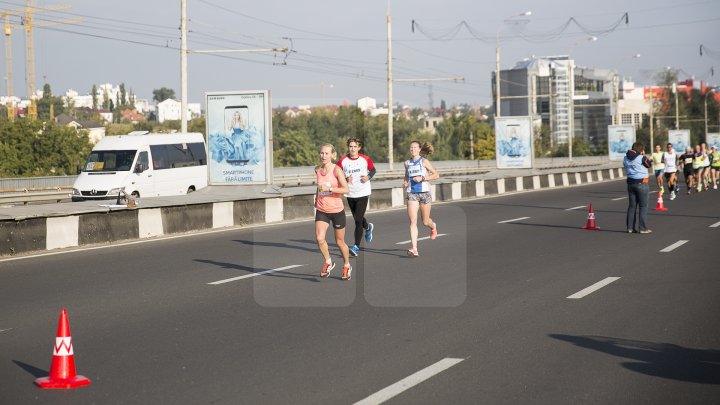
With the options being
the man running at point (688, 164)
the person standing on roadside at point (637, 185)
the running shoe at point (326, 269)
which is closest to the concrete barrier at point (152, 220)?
the running shoe at point (326, 269)

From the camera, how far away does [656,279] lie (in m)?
12.8

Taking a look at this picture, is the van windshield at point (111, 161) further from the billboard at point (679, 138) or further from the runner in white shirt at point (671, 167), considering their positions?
the billboard at point (679, 138)

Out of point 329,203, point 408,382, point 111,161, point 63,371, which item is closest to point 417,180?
point 329,203

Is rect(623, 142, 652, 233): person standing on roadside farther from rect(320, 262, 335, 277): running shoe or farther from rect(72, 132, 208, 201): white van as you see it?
rect(72, 132, 208, 201): white van

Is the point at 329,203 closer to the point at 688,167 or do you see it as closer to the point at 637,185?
the point at 637,185

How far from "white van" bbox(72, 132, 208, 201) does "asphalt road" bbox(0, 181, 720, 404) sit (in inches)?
617

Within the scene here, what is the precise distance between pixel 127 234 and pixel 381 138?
5128 inches

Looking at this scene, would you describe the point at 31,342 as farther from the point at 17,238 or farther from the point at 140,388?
the point at 17,238

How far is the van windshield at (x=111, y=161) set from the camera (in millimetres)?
33656

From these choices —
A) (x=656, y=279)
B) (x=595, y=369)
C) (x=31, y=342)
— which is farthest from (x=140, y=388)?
(x=656, y=279)

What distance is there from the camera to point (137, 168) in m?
33.6

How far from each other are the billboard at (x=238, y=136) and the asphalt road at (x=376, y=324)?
1127 cm

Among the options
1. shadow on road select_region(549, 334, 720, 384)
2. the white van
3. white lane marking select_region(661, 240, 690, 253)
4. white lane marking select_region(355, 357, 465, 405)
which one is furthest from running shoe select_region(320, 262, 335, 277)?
the white van

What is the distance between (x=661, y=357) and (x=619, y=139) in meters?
72.3
